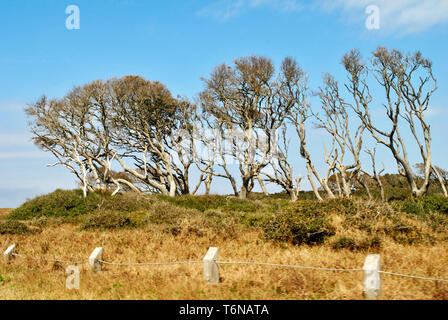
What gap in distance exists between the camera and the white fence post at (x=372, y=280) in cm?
525

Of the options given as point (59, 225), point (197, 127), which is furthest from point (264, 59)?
point (59, 225)

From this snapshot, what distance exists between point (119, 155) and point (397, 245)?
2755cm

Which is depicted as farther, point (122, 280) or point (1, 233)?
point (1, 233)

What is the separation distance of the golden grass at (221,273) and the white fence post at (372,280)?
1.23 ft

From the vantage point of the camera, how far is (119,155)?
33.0 m

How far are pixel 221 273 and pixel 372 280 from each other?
2.96m

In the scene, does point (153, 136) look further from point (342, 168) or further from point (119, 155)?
point (342, 168)

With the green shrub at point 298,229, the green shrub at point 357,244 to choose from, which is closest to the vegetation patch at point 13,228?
the green shrub at point 298,229

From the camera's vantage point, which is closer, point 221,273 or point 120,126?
point 221,273

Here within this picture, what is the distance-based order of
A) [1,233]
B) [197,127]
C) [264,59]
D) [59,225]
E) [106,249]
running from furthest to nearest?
[197,127], [264,59], [59,225], [1,233], [106,249]

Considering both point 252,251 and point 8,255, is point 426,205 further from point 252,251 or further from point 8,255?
point 8,255

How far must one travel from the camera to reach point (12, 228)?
14.9 metres

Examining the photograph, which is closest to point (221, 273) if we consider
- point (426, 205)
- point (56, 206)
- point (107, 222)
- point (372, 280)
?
point (372, 280)

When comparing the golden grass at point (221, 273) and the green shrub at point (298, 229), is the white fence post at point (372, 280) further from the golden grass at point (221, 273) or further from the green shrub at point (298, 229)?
the green shrub at point (298, 229)
